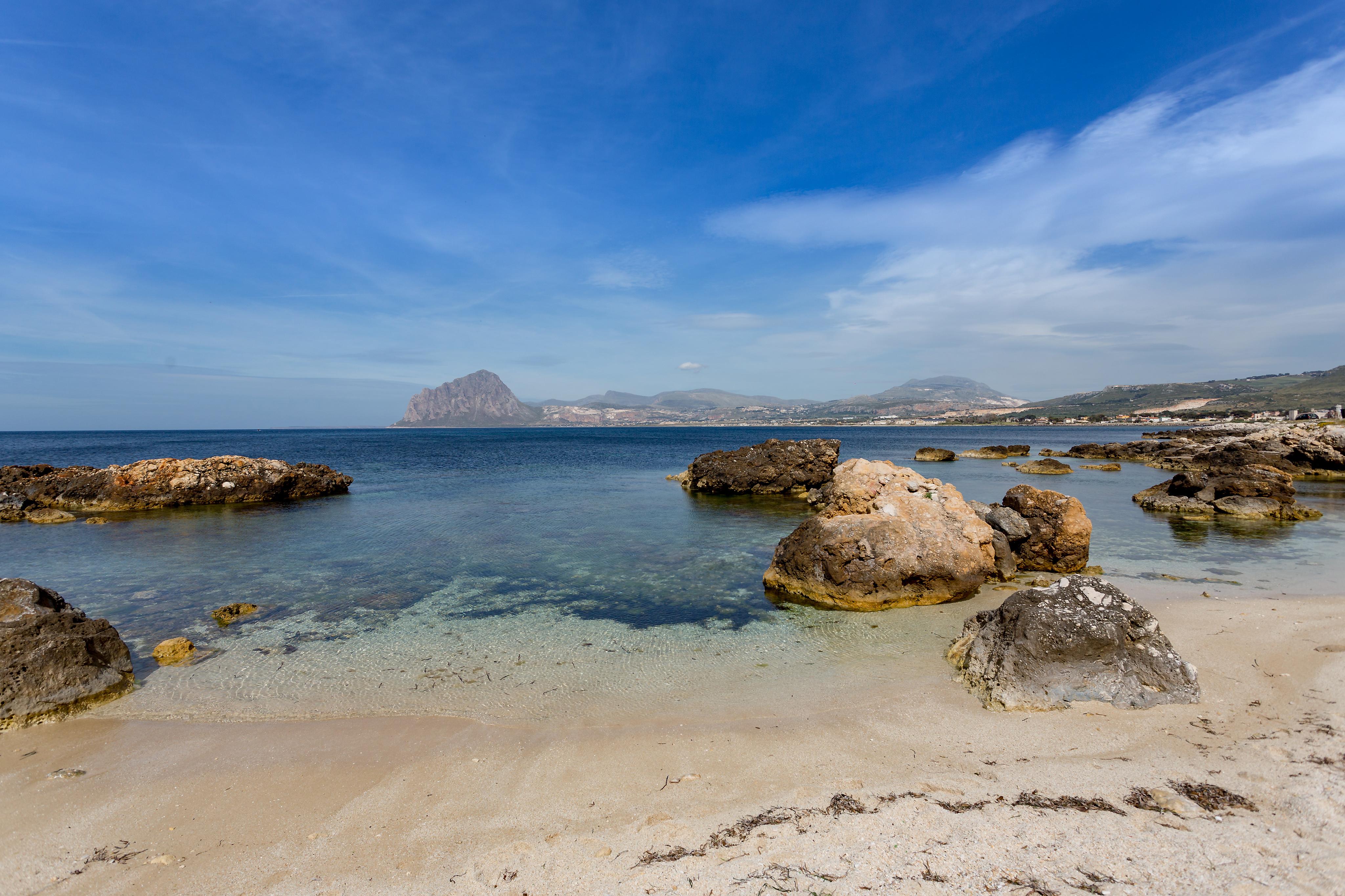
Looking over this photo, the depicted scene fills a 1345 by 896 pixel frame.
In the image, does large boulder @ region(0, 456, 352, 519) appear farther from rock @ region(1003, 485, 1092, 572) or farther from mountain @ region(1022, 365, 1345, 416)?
mountain @ region(1022, 365, 1345, 416)

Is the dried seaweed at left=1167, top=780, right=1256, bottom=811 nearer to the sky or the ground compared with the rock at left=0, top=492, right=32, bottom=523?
nearer to the ground

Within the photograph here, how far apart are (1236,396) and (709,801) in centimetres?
20538

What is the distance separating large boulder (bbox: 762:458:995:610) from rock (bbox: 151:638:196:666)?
957cm

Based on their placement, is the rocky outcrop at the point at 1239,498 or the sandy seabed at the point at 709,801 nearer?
the sandy seabed at the point at 709,801

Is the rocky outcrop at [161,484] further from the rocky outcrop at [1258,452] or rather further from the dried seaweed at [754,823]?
the rocky outcrop at [1258,452]

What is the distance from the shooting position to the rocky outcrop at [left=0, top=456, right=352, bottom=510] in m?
22.8

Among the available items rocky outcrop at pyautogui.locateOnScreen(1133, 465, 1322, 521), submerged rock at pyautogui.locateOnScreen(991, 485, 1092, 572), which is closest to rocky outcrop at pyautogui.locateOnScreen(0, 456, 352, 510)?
submerged rock at pyautogui.locateOnScreen(991, 485, 1092, 572)

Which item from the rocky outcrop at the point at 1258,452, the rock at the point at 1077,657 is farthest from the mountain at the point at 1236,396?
the rock at the point at 1077,657

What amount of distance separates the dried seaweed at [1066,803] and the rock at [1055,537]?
9340 mm

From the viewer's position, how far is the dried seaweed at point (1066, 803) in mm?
4523

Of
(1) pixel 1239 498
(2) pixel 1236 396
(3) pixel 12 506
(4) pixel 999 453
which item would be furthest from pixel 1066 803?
(2) pixel 1236 396

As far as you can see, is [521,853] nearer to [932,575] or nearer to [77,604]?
[932,575]

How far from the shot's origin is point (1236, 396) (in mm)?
149625

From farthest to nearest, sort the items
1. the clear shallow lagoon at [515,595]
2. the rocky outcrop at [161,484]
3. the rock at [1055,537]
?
the rocky outcrop at [161,484] → the rock at [1055,537] → the clear shallow lagoon at [515,595]
